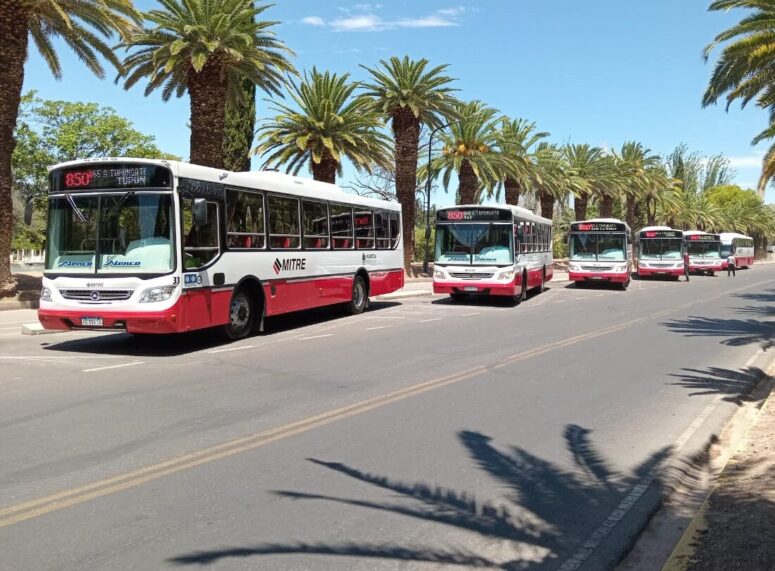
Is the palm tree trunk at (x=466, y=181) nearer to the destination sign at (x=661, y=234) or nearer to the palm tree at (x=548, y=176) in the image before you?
the palm tree at (x=548, y=176)

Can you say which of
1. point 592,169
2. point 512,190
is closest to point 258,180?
point 512,190

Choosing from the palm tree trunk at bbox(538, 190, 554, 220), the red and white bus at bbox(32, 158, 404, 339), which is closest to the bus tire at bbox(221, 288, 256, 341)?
the red and white bus at bbox(32, 158, 404, 339)

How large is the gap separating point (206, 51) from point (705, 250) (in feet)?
139

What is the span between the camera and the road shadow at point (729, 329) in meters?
13.9

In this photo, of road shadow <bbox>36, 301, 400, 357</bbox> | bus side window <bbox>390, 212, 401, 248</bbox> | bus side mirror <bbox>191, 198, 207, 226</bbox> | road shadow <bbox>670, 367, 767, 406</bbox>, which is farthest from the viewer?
bus side window <bbox>390, 212, 401, 248</bbox>

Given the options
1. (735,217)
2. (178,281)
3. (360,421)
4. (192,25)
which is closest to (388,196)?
(192,25)

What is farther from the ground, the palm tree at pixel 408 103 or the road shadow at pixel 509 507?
the palm tree at pixel 408 103

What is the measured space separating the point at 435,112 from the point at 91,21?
17380 millimetres

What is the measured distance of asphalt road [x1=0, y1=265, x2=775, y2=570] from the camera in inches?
159

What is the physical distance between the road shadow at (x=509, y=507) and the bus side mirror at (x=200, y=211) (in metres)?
6.62

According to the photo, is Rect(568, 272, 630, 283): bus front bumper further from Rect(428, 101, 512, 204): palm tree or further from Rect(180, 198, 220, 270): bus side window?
Rect(180, 198, 220, 270): bus side window

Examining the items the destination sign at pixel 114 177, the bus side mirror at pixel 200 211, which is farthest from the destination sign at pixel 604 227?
the destination sign at pixel 114 177

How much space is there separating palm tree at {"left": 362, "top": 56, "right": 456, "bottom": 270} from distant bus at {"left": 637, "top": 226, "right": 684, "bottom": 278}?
1530 centimetres

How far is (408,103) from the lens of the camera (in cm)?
3328
